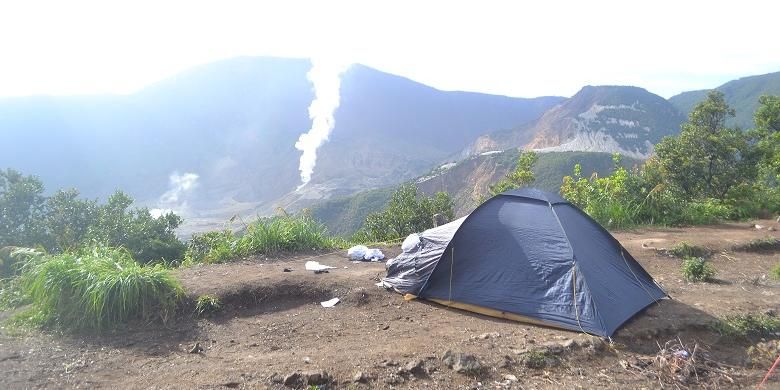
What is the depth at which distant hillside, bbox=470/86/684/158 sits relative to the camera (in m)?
84.9

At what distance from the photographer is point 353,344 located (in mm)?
4633

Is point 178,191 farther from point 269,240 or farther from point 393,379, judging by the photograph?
point 393,379

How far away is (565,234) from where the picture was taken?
18.5 ft

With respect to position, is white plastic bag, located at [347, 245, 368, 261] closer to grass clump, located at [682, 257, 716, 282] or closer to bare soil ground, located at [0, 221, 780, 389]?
bare soil ground, located at [0, 221, 780, 389]

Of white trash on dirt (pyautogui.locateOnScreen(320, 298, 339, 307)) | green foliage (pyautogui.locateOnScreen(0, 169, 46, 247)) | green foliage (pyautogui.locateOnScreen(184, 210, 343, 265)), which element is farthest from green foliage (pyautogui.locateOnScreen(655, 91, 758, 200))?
green foliage (pyautogui.locateOnScreen(0, 169, 46, 247))

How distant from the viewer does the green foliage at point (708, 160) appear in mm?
12980

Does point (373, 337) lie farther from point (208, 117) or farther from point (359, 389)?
point (208, 117)

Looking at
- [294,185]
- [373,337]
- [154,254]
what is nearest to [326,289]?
Answer: [373,337]

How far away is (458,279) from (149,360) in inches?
135

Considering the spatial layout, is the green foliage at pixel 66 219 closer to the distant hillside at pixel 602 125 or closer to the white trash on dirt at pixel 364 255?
the white trash on dirt at pixel 364 255

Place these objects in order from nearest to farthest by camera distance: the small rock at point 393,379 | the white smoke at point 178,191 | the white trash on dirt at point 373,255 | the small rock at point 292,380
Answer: the small rock at point 292,380 → the small rock at point 393,379 → the white trash on dirt at point 373,255 → the white smoke at point 178,191

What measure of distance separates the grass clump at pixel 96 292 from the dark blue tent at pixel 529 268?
2.84m

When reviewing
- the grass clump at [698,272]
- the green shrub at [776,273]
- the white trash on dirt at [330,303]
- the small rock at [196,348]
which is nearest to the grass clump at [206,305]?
the small rock at [196,348]

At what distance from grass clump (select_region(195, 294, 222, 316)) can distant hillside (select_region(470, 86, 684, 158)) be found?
77.6 meters
